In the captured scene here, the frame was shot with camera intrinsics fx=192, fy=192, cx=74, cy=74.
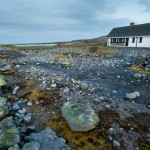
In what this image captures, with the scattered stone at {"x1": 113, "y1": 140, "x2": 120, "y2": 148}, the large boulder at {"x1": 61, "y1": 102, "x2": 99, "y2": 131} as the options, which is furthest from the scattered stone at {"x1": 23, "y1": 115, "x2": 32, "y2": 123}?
the scattered stone at {"x1": 113, "y1": 140, "x2": 120, "y2": 148}

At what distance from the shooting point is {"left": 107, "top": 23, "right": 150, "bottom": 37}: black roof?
3846 cm

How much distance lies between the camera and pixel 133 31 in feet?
136

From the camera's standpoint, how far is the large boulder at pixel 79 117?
6.63 meters

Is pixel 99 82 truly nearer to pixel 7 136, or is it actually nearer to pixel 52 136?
pixel 52 136

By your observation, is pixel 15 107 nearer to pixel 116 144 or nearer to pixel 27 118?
pixel 27 118

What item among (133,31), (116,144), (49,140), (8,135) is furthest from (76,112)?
(133,31)

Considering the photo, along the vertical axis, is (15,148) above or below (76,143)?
above

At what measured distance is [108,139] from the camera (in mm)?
6594

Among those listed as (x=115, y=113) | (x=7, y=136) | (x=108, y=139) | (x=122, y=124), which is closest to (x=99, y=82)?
(x=115, y=113)

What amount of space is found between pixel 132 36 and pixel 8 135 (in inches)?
1494

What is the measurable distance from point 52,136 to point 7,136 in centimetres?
141

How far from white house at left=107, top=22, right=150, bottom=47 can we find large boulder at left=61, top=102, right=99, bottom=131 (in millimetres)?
33682

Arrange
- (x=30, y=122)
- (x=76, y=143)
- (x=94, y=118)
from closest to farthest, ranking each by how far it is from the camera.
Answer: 1. (x=76, y=143)
2. (x=94, y=118)
3. (x=30, y=122)

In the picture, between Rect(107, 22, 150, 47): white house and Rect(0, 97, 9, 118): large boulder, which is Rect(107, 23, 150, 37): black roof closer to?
Rect(107, 22, 150, 47): white house
